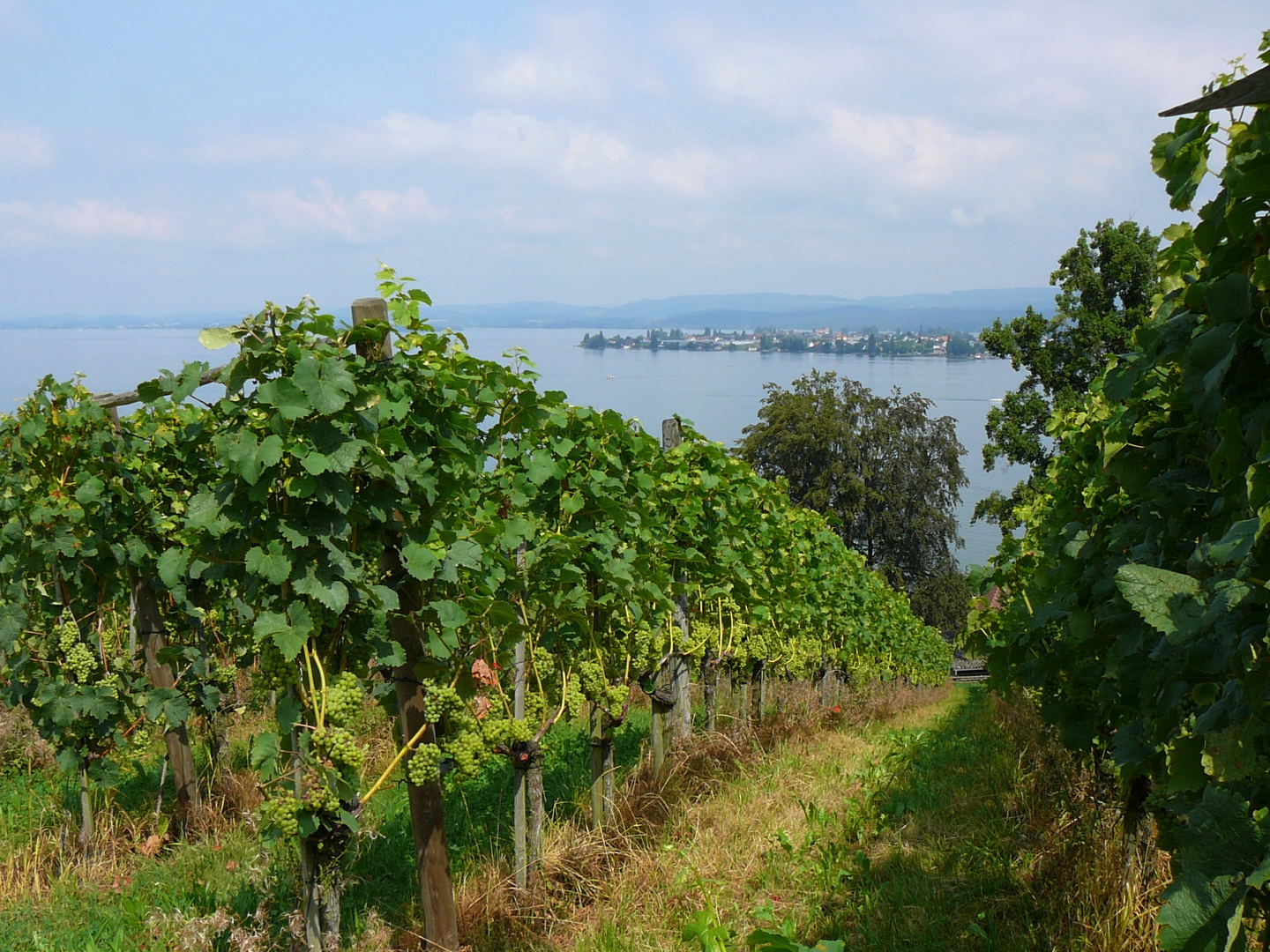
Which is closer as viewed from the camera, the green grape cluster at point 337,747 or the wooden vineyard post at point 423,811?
the green grape cluster at point 337,747

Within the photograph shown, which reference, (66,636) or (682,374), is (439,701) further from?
(682,374)

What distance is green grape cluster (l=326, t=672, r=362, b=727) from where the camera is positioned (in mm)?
3084

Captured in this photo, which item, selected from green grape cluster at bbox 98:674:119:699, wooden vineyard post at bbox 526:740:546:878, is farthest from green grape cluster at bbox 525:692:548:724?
green grape cluster at bbox 98:674:119:699

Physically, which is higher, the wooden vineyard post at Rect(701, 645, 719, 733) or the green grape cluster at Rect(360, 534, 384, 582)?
the green grape cluster at Rect(360, 534, 384, 582)

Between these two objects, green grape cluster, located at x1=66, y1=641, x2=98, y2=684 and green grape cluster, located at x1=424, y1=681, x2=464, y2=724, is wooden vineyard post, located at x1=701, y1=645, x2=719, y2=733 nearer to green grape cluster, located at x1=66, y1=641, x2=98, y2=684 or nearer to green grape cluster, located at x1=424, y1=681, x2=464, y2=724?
green grape cluster, located at x1=424, y1=681, x2=464, y2=724

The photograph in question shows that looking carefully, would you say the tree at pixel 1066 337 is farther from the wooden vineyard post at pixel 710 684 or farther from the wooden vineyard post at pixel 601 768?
the wooden vineyard post at pixel 601 768

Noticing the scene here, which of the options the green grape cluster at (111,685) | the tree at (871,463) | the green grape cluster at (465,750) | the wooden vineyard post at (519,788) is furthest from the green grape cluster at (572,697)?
the tree at (871,463)

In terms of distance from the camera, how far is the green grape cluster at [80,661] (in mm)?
5062

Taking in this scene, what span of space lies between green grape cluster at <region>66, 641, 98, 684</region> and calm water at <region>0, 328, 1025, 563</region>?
1.45 metres

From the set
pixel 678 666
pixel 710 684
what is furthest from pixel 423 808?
pixel 710 684

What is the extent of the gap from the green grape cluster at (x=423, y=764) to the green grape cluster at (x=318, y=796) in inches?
13.2

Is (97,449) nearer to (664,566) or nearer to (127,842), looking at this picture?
(127,842)

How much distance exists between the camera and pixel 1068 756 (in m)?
5.42

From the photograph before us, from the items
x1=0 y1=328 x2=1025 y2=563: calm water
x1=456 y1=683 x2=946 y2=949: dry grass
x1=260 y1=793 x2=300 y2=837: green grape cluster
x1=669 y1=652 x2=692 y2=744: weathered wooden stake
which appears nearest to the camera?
x1=260 y1=793 x2=300 y2=837: green grape cluster
